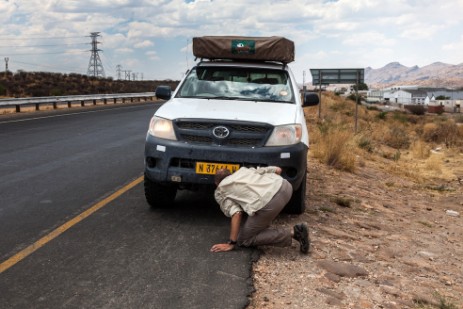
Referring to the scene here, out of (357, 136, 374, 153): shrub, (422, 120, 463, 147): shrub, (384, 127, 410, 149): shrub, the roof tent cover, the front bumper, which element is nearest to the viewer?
the front bumper

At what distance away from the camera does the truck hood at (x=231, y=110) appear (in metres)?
5.55

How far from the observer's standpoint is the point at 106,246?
4926mm

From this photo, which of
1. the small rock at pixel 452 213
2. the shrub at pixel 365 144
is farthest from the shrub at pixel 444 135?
the small rock at pixel 452 213

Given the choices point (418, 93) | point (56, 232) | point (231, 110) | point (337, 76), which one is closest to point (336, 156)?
point (231, 110)

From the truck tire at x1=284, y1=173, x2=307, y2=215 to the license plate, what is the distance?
3.62 feet

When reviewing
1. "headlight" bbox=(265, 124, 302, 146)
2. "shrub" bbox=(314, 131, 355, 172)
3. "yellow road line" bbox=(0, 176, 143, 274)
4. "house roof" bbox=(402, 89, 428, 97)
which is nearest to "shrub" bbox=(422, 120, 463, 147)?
"shrub" bbox=(314, 131, 355, 172)

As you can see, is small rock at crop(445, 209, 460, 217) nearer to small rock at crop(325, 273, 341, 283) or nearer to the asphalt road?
the asphalt road

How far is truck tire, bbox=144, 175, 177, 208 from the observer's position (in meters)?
6.11

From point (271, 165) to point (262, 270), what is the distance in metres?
1.31

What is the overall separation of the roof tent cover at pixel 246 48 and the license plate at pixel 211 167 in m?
2.56

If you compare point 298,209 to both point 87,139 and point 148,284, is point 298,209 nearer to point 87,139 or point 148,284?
point 148,284

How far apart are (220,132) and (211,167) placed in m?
0.40

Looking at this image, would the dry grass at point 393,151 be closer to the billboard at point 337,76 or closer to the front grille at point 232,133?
the billboard at point 337,76

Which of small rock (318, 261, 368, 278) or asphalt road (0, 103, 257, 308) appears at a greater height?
asphalt road (0, 103, 257, 308)
